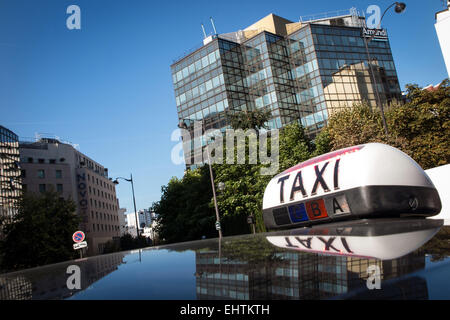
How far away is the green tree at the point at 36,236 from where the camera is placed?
3438 centimetres

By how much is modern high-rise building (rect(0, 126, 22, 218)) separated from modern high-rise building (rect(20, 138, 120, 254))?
1802mm

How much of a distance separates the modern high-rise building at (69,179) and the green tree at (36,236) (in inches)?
999

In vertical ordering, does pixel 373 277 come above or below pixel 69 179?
below

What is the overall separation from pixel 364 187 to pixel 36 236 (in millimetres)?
33818

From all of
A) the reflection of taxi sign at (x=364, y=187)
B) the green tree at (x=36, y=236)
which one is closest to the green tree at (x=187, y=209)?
the green tree at (x=36, y=236)

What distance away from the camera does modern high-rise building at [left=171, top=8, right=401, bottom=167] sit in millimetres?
56969

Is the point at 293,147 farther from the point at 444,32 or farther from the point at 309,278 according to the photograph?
the point at 309,278

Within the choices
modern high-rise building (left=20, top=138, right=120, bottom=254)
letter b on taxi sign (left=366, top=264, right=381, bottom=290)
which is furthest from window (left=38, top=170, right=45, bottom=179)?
letter b on taxi sign (left=366, top=264, right=381, bottom=290)

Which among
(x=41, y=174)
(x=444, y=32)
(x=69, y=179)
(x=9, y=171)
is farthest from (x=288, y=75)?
(x=9, y=171)

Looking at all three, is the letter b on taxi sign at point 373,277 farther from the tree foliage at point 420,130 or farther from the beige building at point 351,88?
the beige building at point 351,88

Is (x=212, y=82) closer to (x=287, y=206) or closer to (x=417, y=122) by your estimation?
(x=417, y=122)

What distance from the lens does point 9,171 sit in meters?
60.1

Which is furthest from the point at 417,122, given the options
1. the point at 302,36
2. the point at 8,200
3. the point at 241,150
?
the point at 8,200
